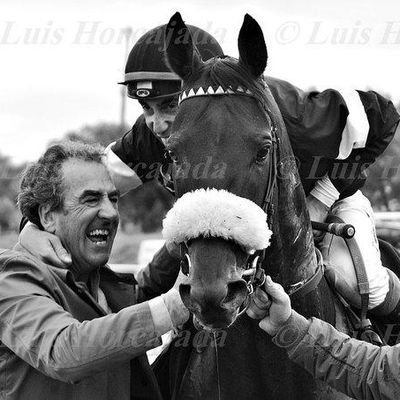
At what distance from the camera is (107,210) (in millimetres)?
3740

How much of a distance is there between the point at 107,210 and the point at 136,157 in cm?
110

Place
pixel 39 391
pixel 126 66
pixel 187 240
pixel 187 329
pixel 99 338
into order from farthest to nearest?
1. pixel 126 66
2. pixel 187 329
3. pixel 39 391
4. pixel 99 338
5. pixel 187 240

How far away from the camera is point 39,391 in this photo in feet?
10.7

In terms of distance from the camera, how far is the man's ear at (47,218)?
12.3 ft

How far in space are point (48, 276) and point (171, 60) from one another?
1031 millimetres

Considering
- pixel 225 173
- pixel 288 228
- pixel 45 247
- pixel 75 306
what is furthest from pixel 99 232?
pixel 225 173

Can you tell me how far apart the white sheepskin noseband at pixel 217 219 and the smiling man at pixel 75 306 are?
39 centimetres

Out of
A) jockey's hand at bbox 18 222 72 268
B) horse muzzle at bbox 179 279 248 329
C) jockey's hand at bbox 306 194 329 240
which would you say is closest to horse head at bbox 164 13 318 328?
horse muzzle at bbox 179 279 248 329

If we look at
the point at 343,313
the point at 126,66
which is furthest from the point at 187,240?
the point at 126,66

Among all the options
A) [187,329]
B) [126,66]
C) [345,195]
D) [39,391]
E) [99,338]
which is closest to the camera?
[99,338]

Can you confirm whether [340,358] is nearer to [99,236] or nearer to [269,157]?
[269,157]

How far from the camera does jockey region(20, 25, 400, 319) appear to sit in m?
3.73

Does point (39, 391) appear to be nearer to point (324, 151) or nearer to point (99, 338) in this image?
point (99, 338)

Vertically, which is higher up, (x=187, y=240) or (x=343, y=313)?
(x=187, y=240)
